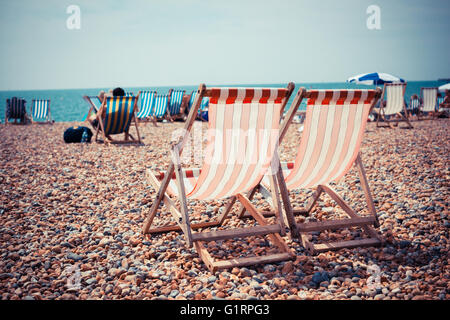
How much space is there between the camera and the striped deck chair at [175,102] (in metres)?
13.2

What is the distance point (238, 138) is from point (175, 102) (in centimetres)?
1132

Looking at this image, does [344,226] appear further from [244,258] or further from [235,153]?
[235,153]

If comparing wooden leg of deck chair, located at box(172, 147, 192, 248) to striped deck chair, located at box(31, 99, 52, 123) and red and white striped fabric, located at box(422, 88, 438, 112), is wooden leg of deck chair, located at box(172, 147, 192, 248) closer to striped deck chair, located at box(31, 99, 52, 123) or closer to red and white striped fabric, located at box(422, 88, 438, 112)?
red and white striped fabric, located at box(422, 88, 438, 112)

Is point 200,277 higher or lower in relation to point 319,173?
lower

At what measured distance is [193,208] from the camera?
12.2 ft

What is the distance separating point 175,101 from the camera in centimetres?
1335

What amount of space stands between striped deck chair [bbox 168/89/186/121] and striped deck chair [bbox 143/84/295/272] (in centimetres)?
1083

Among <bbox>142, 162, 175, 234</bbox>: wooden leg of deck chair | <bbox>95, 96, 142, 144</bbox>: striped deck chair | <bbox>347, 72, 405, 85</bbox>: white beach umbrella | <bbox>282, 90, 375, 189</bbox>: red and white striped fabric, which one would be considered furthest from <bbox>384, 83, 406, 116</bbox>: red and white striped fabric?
<bbox>142, 162, 175, 234</bbox>: wooden leg of deck chair

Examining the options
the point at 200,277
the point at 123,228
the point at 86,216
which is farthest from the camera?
the point at 86,216

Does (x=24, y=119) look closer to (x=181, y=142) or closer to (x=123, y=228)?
(x=123, y=228)

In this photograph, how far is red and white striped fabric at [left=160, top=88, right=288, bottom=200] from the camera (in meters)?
2.27

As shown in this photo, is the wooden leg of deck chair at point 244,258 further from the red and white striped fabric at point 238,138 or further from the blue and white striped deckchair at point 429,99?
the blue and white striped deckchair at point 429,99
